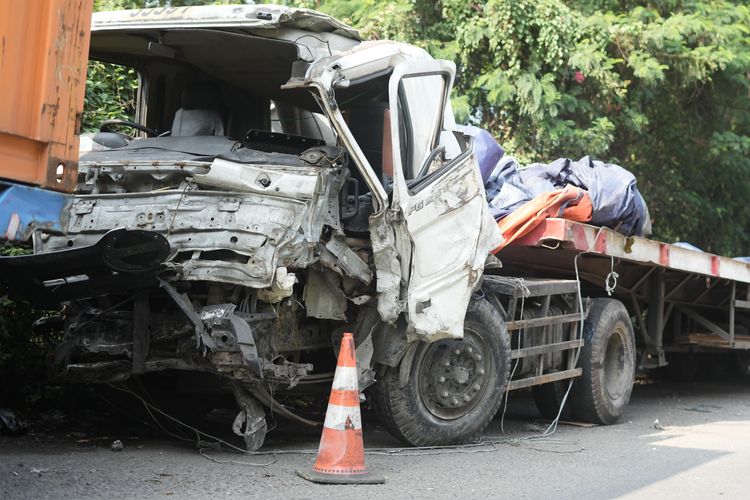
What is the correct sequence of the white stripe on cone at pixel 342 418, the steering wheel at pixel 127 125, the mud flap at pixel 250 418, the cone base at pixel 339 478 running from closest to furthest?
1. the cone base at pixel 339 478
2. the white stripe on cone at pixel 342 418
3. the mud flap at pixel 250 418
4. the steering wheel at pixel 127 125

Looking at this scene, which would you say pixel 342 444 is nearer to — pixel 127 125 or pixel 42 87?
pixel 42 87

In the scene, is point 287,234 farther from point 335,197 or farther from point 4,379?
point 4,379

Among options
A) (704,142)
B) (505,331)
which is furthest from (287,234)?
(704,142)

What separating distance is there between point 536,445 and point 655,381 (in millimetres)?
6772

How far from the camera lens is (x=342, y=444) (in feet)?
17.9

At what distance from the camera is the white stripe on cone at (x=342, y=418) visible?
5477mm

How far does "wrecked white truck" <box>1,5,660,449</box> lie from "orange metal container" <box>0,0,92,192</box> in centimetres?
89

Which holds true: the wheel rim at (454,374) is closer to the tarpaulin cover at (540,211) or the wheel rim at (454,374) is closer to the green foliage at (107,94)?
the tarpaulin cover at (540,211)

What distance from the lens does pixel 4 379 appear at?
6902 mm

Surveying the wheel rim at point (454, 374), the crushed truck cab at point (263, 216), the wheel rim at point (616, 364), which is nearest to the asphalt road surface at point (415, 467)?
the wheel rim at point (454, 374)

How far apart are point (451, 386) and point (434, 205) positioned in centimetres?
134

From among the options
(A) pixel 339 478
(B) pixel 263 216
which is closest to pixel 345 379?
(A) pixel 339 478

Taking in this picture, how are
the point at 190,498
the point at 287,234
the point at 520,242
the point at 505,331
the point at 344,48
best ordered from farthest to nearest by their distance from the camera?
1. the point at 520,242
2. the point at 505,331
3. the point at 344,48
4. the point at 287,234
5. the point at 190,498

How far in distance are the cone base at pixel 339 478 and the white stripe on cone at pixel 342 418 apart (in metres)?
0.26
